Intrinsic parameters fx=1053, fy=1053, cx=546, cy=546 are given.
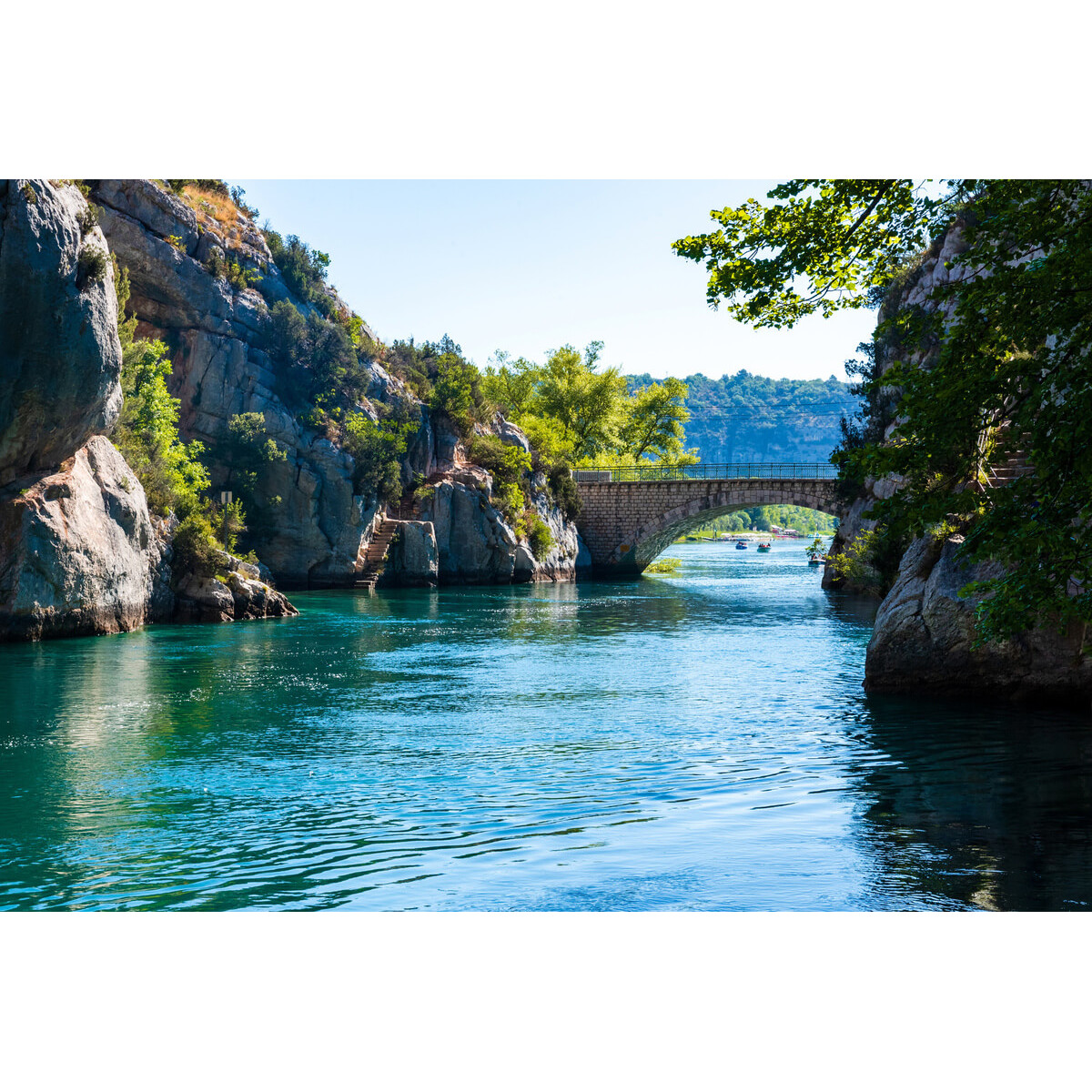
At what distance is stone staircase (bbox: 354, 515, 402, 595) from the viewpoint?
167 feet

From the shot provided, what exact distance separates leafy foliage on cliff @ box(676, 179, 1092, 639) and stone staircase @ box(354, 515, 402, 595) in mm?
39750

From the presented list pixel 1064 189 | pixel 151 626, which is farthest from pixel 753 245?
pixel 151 626

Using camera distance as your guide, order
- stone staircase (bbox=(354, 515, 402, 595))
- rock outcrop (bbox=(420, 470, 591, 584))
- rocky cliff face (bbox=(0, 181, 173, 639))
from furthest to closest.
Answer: rock outcrop (bbox=(420, 470, 591, 584)), stone staircase (bbox=(354, 515, 402, 595)), rocky cliff face (bbox=(0, 181, 173, 639))

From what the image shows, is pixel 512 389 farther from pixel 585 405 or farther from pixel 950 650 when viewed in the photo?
pixel 950 650

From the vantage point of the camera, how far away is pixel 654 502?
66.4 metres

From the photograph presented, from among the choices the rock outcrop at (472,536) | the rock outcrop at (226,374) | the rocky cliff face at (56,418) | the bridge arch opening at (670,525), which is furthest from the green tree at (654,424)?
the rocky cliff face at (56,418)

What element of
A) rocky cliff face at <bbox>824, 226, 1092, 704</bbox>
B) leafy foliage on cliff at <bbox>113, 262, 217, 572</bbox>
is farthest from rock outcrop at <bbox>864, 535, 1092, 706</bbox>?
leafy foliage on cliff at <bbox>113, 262, 217, 572</bbox>

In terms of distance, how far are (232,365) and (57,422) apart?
72.0 feet

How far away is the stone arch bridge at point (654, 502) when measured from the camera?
6150cm

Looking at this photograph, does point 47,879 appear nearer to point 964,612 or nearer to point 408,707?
point 408,707

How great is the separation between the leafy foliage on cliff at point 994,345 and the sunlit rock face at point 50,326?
19.1 meters

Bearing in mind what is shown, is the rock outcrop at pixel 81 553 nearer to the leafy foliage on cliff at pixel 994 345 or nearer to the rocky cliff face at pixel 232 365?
the rocky cliff face at pixel 232 365

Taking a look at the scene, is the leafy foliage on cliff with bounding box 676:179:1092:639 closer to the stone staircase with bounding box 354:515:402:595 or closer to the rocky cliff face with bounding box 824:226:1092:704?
the rocky cliff face with bounding box 824:226:1092:704

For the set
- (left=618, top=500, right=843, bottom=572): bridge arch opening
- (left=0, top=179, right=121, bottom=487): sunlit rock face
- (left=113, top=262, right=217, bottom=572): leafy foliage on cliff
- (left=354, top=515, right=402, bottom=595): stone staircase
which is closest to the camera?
(left=0, top=179, right=121, bottom=487): sunlit rock face
